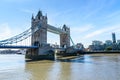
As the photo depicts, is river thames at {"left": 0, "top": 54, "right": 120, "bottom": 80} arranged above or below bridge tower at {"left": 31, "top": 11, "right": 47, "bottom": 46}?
below

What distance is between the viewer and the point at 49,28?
6000cm

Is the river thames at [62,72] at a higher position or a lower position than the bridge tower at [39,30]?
lower

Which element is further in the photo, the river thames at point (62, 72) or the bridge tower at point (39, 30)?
the bridge tower at point (39, 30)

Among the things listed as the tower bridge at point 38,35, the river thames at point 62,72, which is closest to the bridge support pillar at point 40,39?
Result: the tower bridge at point 38,35

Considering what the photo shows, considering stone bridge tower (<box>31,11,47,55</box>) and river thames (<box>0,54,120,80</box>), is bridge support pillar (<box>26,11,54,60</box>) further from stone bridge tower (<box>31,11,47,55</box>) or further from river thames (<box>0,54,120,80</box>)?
river thames (<box>0,54,120,80</box>)

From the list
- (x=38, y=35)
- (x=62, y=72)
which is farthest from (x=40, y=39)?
(x=62, y=72)

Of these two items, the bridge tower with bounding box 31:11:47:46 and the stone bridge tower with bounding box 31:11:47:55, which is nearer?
the stone bridge tower with bounding box 31:11:47:55

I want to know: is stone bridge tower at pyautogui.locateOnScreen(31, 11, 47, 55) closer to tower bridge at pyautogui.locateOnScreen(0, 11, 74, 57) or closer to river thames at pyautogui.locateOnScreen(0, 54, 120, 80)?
tower bridge at pyautogui.locateOnScreen(0, 11, 74, 57)

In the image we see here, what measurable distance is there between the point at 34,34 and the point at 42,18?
22.2 ft

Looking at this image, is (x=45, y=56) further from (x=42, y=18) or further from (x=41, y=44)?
(x=42, y=18)

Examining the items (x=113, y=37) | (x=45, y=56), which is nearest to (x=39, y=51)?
(x=45, y=56)

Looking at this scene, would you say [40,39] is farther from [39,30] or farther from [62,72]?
[62,72]

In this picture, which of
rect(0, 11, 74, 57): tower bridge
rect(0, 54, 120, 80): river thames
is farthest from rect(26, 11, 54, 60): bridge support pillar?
rect(0, 54, 120, 80): river thames

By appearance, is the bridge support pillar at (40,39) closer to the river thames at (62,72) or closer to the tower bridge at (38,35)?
the tower bridge at (38,35)
